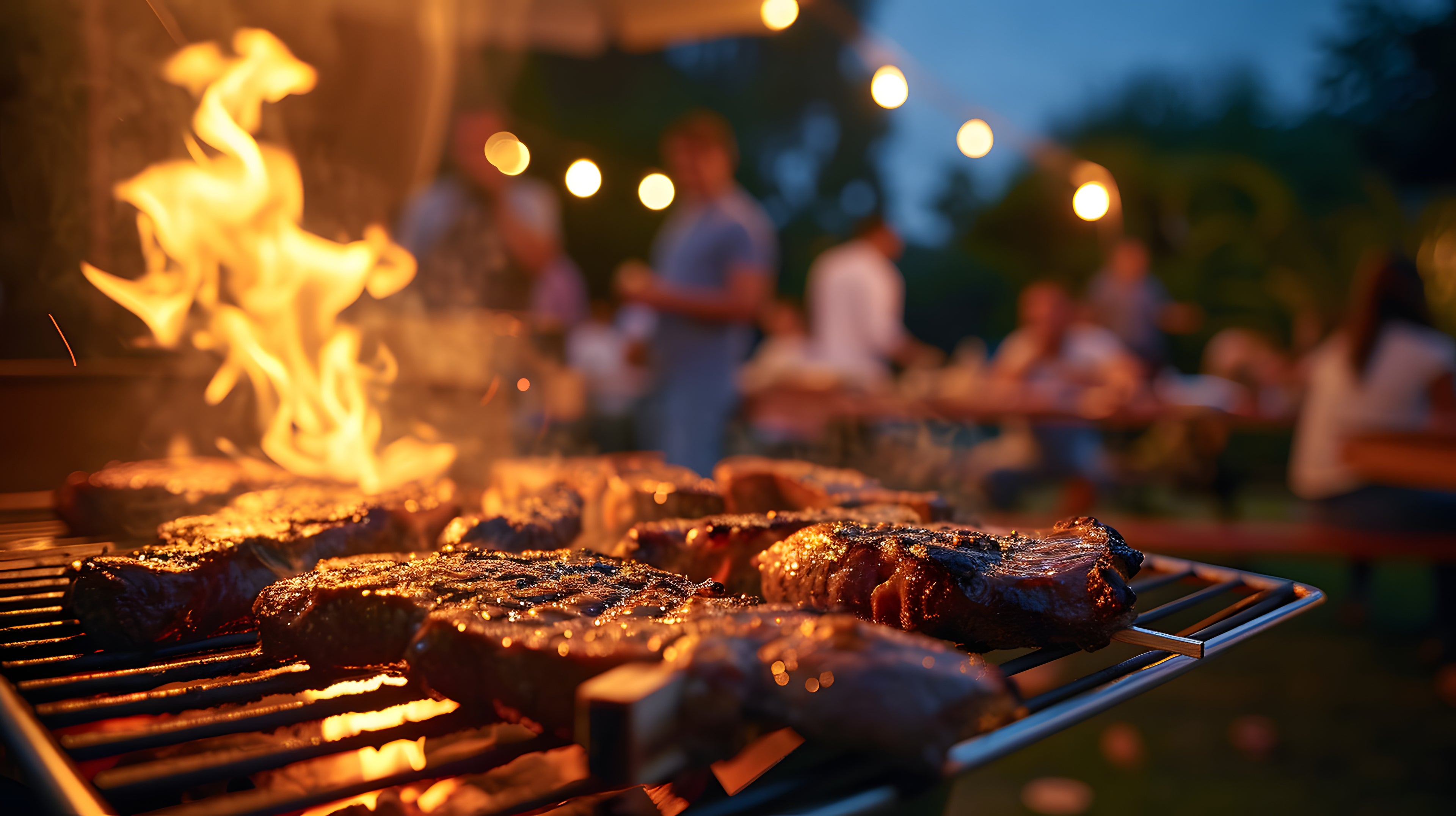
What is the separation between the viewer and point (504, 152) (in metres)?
5.71

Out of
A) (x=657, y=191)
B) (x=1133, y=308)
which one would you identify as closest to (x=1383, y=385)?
(x=657, y=191)

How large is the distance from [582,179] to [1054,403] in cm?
486

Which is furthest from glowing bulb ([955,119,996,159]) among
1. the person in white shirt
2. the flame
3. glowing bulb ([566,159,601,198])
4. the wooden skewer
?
the wooden skewer

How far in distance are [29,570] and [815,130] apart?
97.1ft

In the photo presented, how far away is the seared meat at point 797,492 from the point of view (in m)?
2.62

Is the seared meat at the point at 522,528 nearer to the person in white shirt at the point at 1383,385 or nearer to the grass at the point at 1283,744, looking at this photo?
the grass at the point at 1283,744

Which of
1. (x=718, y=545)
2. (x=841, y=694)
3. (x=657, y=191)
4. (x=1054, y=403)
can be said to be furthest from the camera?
(x=1054, y=403)

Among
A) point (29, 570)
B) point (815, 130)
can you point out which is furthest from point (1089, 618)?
point (815, 130)

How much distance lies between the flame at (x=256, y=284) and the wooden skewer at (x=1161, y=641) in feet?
8.01

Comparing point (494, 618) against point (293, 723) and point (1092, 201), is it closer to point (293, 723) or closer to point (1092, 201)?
point (293, 723)

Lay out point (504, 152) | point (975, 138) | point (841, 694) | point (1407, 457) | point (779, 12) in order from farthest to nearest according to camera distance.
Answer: point (975, 138) → point (504, 152) → point (779, 12) → point (1407, 457) → point (841, 694)

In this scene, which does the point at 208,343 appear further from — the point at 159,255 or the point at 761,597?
the point at 761,597

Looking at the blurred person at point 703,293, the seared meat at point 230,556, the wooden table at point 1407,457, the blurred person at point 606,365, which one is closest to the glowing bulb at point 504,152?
the blurred person at point 703,293

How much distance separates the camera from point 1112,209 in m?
7.50
